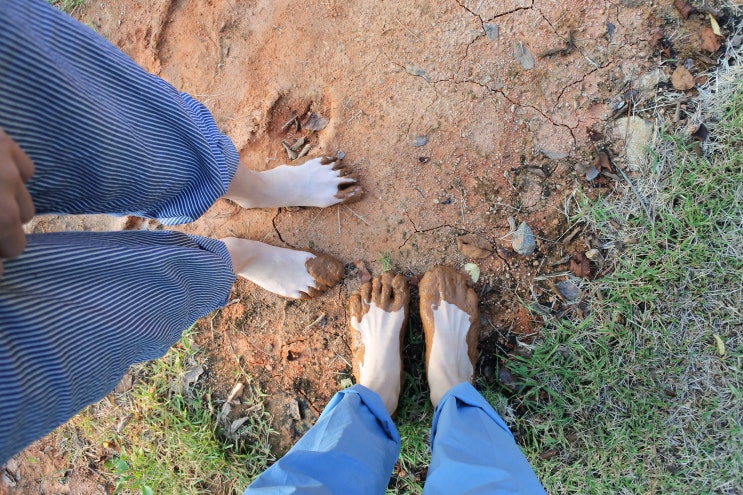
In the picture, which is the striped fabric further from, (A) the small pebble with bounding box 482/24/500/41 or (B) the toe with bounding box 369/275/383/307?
(A) the small pebble with bounding box 482/24/500/41

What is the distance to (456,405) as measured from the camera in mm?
1737

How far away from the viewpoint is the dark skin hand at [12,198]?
0.80 meters

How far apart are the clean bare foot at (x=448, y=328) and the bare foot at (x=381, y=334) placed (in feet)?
0.39

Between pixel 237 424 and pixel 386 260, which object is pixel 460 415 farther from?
pixel 237 424

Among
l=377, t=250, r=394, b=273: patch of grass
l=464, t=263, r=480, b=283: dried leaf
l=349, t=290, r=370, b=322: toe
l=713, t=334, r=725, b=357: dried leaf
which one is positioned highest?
l=377, t=250, r=394, b=273: patch of grass

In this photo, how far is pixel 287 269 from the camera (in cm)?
210

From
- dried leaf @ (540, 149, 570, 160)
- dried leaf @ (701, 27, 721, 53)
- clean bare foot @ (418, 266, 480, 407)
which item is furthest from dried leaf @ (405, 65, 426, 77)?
dried leaf @ (701, 27, 721, 53)

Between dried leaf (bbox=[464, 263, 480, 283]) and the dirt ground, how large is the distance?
2 cm

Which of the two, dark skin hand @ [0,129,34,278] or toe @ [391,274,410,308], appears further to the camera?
toe @ [391,274,410,308]

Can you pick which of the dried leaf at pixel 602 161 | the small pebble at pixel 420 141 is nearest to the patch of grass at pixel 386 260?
the small pebble at pixel 420 141

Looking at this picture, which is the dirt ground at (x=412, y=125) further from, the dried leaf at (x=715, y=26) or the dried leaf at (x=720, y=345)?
the dried leaf at (x=720, y=345)

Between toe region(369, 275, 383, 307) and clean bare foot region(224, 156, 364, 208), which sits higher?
clean bare foot region(224, 156, 364, 208)

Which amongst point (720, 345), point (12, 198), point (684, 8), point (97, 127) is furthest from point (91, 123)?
point (720, 345)

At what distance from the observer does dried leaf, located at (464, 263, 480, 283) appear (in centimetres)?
206
